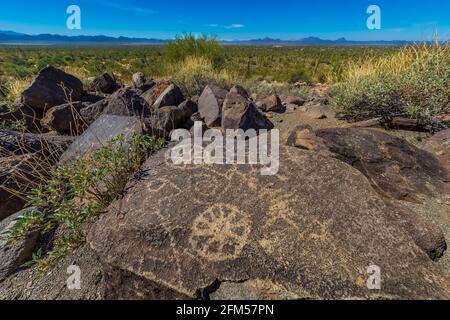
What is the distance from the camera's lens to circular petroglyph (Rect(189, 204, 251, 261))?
2.26 meters

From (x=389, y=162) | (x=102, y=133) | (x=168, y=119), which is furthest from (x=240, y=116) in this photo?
(x=389, y=162)

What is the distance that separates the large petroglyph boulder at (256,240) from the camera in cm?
209

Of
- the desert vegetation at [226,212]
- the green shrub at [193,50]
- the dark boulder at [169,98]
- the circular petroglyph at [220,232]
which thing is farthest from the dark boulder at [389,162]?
the green shrub at [193,50]

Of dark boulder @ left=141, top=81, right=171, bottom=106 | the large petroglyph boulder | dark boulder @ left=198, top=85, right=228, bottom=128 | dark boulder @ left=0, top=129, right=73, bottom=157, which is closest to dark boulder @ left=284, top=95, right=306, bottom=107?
dark boulder @ left=198, top=85, right=228, bottom=128

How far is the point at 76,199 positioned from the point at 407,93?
5.07m

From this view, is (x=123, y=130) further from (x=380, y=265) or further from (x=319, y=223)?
(x=380, y=265)

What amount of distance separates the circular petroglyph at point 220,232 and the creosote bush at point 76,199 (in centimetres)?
89

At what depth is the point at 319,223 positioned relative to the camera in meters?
2.40

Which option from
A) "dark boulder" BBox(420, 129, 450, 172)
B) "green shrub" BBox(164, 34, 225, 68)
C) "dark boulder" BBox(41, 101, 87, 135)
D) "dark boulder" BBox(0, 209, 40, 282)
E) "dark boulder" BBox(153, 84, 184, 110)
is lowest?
"dark boulder" BBox(0, 209, 40, 282)

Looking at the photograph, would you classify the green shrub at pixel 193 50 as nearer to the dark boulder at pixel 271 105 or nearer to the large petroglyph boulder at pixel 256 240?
the dark boulder at pixel 271 105

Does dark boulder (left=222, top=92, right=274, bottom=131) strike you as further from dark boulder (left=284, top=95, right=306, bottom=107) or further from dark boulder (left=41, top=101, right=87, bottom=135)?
dark boulder (left=284, top=95, right=306, bottom=107)

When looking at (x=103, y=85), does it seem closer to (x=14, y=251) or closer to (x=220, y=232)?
(x=14, y=251)

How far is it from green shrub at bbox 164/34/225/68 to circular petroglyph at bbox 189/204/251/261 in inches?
478
